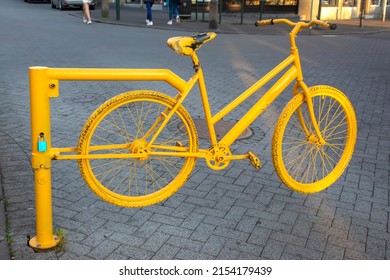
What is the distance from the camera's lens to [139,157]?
3.64 m

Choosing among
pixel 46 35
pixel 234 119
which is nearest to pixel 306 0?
pixel 46 35

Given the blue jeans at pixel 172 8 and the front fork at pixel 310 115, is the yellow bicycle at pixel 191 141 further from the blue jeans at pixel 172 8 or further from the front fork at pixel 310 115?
the blue jeans at pixel 172 8

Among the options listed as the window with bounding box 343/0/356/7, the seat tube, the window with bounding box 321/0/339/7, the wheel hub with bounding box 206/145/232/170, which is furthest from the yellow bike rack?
the window with bounding box 343/0/356/7

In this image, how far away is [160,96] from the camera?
11.7ft

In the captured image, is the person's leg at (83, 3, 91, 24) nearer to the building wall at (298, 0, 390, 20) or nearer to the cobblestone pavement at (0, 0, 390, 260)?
the building wall at (298, 0, 390, 20)

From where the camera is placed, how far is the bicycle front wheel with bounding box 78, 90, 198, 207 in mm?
3457

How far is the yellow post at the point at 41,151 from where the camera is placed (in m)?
3.12

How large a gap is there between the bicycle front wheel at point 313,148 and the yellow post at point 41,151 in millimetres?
1742

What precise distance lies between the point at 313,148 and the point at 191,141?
1.67m

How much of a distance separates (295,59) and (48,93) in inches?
78.3

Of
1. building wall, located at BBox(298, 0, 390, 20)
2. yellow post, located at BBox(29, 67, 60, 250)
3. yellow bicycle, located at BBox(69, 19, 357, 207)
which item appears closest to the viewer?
yellow post, located at BBox(29, 67, 60, 250)

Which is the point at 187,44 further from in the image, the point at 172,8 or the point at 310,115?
the point at 172,8

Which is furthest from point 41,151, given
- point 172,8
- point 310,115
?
point 172,8
